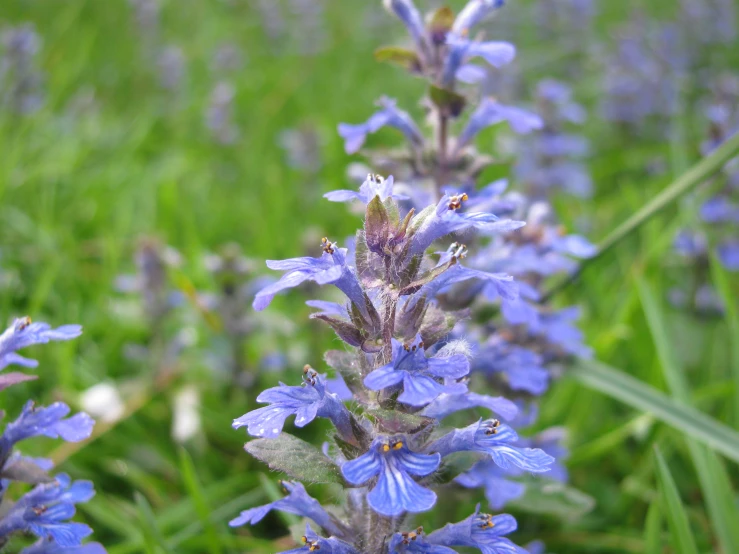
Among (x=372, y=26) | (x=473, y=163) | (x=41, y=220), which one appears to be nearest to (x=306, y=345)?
(x=473, y=163)

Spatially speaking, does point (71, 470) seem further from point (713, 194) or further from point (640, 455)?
point (713, 194)

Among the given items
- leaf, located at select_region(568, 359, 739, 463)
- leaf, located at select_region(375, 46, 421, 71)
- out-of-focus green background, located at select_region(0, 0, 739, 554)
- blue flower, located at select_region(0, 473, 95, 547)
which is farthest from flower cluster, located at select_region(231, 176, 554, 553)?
leaf, located at select_region(568, 359, 739, 463)

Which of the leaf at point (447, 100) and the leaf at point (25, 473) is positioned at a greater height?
the leaf at point (447, 100)

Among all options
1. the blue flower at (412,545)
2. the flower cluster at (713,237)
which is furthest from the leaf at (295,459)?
the flower cluster at (713,237)

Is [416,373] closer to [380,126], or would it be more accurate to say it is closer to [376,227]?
[376,227]

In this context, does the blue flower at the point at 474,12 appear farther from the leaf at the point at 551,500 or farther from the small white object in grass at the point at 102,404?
the small white object in grass at the point at 102,404

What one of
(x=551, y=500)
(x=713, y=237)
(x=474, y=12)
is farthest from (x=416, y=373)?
(x=713, y=237)

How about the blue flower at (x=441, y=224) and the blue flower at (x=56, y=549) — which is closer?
the blue flower at (x=441, y=224)
